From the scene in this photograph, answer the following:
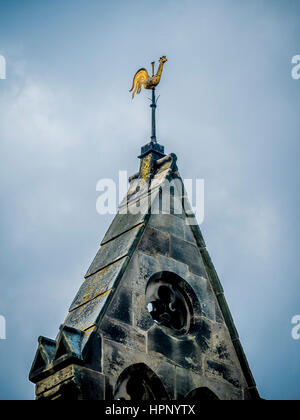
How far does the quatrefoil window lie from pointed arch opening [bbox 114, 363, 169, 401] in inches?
42.5

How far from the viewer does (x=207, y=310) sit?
1725 centimetres

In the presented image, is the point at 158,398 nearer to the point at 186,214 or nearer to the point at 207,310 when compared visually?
the point at 207,310

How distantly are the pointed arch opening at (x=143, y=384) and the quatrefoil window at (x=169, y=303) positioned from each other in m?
1.08

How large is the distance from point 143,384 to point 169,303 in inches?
70.2

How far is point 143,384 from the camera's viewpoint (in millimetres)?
15609

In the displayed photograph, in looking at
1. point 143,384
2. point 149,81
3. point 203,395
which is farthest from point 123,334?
point 149,81

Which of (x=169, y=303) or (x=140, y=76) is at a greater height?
(x=140, y=76)

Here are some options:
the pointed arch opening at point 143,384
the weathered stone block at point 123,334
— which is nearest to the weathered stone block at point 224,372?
the pointed arch opening at point 143,384

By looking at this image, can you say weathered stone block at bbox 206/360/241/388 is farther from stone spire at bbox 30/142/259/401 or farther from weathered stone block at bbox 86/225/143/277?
weathered stone block at bbox 86/225/143/277

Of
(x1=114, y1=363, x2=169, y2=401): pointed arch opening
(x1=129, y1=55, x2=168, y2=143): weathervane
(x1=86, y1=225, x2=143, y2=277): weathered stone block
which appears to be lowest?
(x1=114, y1=363, x2=169, y2=401): pointed arch opening

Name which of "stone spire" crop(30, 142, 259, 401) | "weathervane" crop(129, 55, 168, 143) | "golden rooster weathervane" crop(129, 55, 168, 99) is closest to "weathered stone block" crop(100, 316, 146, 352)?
"stone spire" crop(30, 142, 259, 401)

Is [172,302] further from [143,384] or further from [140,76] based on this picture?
[140,76]

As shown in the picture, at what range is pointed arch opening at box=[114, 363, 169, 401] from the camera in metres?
15.4
